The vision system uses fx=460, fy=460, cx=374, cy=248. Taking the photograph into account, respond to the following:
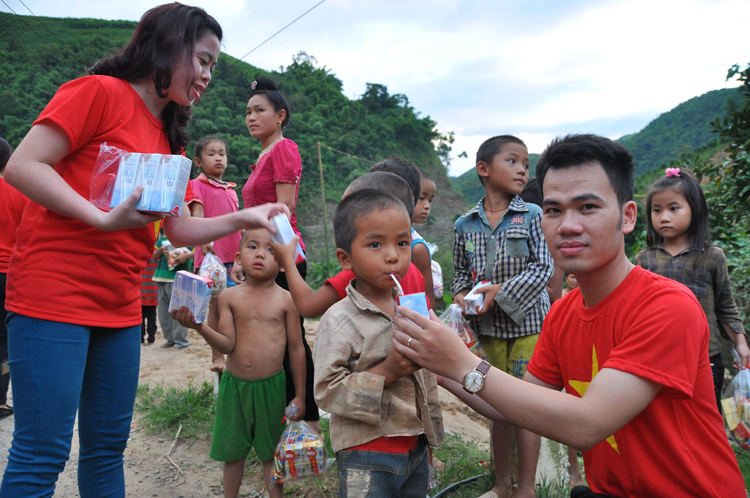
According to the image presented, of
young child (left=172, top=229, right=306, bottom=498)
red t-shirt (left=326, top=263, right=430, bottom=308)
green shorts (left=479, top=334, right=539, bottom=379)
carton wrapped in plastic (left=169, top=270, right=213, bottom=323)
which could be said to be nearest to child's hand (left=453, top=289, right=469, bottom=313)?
green shorts (left=479, top=334, right=539, bottom=379)

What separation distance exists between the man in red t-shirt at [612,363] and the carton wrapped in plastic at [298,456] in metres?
1.20

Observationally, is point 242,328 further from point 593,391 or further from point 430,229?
point 430,229

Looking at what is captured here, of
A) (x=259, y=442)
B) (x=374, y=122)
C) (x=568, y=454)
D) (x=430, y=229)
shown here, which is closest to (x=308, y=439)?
(x=259, y=442)

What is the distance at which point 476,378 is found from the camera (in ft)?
4.38

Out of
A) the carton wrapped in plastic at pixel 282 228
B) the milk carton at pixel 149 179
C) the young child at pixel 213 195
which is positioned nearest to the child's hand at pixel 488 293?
the carton wrapped in plastic at pixel 282 228

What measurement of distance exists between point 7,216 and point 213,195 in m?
1.50

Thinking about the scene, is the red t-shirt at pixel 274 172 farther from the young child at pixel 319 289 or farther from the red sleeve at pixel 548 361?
the red sleeve at pixel 548 361

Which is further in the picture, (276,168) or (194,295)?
(276,168)

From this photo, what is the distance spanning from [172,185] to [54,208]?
36cm

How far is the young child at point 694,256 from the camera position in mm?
3074

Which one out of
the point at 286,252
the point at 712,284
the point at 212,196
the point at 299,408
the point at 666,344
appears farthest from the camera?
the point at 212,196

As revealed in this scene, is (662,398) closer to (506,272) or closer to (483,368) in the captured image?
(483,368)

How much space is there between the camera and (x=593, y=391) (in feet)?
4.35

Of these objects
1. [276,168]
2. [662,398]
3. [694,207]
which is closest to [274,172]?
[276,168]
